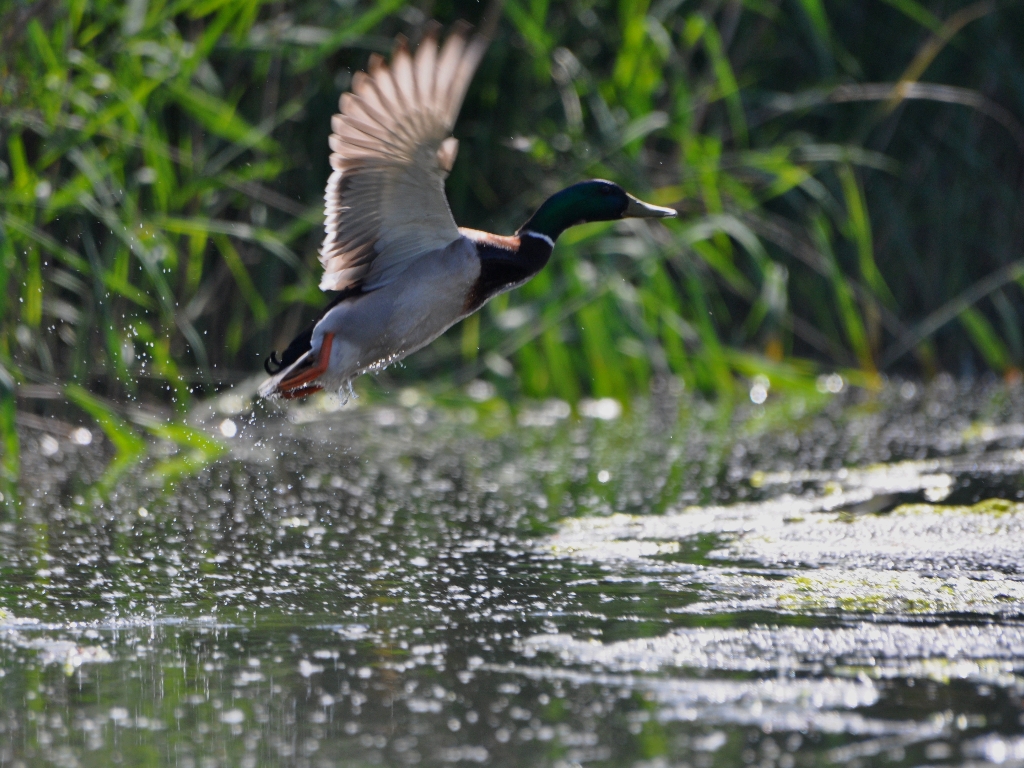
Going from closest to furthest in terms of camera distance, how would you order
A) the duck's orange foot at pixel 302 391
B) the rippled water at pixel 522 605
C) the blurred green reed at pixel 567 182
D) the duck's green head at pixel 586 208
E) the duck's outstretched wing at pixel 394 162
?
the rippled water at pixel 522 605
the duck's outstretched wing at pixel 394 162
the duck's orange foot at pixel 302 391
the duck's green head at pixel 586 208
the blurred green reed at pixel 567 182

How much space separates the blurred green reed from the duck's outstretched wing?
3.13ft

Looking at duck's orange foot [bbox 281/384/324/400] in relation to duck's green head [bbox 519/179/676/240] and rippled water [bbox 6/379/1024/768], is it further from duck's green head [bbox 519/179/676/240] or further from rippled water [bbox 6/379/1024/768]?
duck's green head [bbox 519/179/676/240]

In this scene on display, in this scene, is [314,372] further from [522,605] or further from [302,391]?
[522,605]

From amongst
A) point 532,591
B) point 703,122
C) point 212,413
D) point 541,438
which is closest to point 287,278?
point 212,413

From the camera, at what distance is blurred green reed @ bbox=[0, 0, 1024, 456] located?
4.39 meters

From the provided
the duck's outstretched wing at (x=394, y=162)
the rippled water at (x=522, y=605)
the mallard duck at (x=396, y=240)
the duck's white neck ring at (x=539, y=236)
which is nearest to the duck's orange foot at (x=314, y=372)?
the mallard duck at (x=396, y=240)

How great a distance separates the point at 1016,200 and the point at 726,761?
498 cm

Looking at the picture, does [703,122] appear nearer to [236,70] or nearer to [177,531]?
[236,70]

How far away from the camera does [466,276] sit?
3316 millimetres

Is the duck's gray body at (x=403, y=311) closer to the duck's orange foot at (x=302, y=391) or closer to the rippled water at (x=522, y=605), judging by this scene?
the duck's orange foot at (x=302, y=391)

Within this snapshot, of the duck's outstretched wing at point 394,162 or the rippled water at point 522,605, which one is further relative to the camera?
the duck's outstretched wing at point 394,162

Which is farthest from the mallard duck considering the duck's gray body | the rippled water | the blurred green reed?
the blurred green reed

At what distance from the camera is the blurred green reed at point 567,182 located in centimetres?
439

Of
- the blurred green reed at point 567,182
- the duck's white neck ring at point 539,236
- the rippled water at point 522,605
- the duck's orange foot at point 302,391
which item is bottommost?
the rippled water at point 522,605
